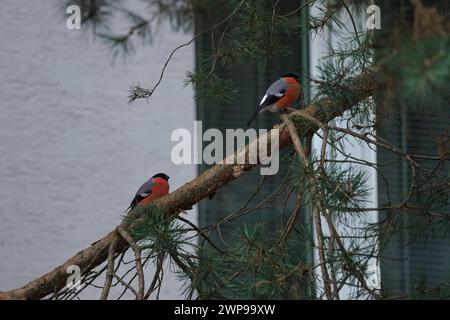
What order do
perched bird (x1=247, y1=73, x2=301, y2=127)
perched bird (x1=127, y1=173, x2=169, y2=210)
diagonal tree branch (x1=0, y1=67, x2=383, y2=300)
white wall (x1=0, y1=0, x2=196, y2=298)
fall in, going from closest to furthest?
diagonal tree branch (x1=0, y1=67, x2=383, y2=300)
perched bird (x1=247, y1=73, x2=301, y2=127)
perched bird (x1=127, y1=173, x2=169, y2=210)
white wall (x1=0, y1=0, x2=196, y2=298)

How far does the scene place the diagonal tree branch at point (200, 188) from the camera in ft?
7.39

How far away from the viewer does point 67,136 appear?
4.10 metres

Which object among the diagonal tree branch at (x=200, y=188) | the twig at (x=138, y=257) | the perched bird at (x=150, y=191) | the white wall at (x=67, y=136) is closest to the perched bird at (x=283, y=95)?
the diagonal tree branch at (x=200, y=188)

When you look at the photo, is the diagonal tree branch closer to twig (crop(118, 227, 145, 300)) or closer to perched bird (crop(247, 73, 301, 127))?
twig (crop(118, 227, 145, 300))

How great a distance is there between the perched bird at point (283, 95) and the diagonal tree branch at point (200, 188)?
26cm

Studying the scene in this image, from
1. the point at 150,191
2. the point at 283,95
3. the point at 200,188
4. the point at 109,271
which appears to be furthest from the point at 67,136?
the point at 109,271

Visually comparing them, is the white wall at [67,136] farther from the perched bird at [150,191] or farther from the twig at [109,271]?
the twig at [109,271]

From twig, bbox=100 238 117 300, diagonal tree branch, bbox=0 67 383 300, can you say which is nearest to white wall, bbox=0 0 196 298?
diagonal tree branch, bbox=0 67 383 300

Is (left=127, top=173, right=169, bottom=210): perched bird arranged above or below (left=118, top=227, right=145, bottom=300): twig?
above

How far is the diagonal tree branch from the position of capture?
7.39 ft

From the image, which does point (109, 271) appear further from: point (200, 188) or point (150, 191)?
point (150, 191)

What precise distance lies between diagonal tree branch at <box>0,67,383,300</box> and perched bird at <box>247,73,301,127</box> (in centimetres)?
26
